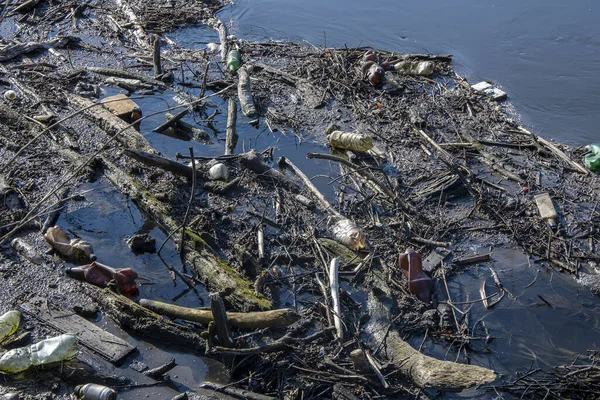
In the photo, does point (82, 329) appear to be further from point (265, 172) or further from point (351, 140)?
point (351, 140)

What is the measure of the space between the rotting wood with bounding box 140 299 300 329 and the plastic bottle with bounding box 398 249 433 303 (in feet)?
4.54

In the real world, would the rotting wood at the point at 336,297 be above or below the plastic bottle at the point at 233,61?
below

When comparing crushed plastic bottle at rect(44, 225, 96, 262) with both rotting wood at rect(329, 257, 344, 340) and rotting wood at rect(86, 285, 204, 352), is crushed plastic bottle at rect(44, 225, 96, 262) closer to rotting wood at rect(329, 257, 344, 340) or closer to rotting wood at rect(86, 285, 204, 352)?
rotting wood at rect(86, 285, 204, 352)

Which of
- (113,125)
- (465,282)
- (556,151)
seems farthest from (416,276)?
(113,125)

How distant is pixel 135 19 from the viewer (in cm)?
1194

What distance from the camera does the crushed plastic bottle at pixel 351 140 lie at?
771 centimetres

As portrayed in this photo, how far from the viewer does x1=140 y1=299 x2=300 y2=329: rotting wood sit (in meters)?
4.81

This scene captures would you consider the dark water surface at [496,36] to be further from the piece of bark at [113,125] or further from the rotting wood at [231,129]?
the piece of bark at [113,125]

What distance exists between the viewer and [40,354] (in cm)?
477

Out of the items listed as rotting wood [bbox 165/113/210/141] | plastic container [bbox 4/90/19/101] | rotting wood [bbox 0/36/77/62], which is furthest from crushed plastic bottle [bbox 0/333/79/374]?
rotting wood [bbox 0/36/77/62]

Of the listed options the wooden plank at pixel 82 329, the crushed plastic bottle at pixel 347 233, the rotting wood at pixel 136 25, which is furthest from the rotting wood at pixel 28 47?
the crushed plastic bottle at pixel 347 233

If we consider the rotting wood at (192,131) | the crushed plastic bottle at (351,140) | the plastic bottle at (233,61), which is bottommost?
the rotting wood at (192,131)

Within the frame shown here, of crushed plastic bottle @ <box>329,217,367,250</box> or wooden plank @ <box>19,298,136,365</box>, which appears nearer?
wooden plank @ <box>19,298,136,365</box>

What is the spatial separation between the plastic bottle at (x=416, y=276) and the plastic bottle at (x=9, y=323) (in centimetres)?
358
